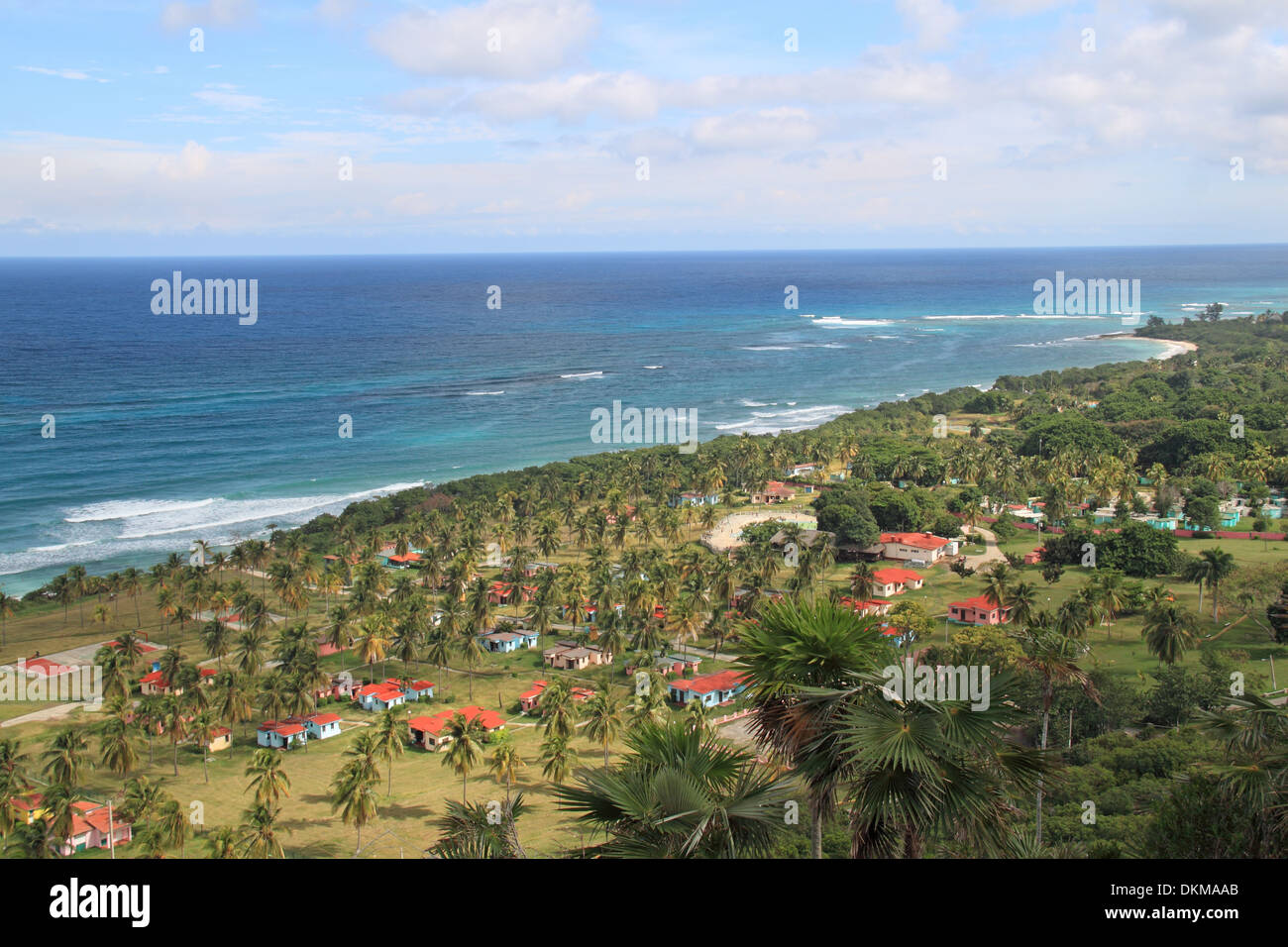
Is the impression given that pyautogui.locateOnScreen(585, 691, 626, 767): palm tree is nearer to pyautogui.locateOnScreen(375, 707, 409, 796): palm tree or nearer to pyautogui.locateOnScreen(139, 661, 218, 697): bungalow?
pyautogui.locateOnScreen(375, 707, 409, 796): palm tree

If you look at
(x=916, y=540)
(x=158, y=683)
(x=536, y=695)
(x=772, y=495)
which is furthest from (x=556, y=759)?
(x=772, y=495)

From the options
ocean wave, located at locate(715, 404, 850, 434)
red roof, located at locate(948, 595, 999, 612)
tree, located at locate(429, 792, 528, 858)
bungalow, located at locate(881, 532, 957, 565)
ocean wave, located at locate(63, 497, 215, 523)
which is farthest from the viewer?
ocean wave, located at locate(715, 404, 850, 434)

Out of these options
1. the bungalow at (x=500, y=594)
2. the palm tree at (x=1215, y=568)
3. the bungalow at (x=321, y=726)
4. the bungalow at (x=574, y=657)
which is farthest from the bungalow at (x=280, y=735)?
the palm tree at (x=1215, y=568)

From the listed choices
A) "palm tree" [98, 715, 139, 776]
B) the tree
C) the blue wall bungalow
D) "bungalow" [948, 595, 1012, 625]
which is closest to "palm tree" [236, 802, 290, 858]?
"palm tree" [98, 715, 139, 776]

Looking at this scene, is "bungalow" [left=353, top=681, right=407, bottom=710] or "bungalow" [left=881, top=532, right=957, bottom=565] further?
"bungalow" [left=881, top=532, right=957, bottom=565]

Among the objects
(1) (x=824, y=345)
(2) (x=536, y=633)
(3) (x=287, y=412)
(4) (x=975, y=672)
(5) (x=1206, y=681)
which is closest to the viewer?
(4) (x=975, y=672)
